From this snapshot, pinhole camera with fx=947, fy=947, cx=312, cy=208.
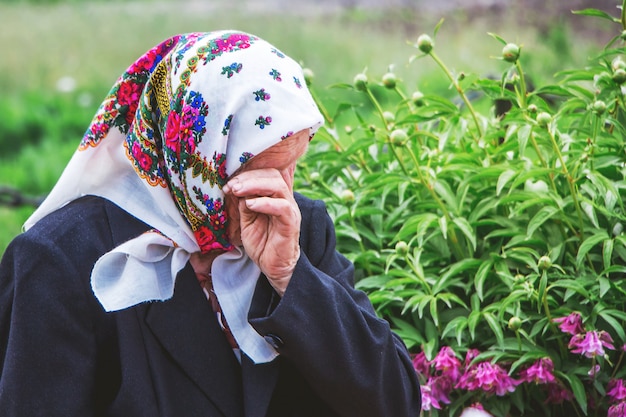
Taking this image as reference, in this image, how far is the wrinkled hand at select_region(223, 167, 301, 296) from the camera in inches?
71.2

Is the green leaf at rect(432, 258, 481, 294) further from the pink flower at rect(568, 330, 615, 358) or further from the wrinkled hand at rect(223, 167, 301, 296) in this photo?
the wrinkled hand at rect(223, 167, 301, 296)

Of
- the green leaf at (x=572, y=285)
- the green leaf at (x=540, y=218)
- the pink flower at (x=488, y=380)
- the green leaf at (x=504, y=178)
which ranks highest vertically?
the green leaf at (x=504, y=178)

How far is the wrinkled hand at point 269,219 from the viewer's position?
1.81 metres

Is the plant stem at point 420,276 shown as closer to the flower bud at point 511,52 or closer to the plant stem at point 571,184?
the plant stem at point 571,184

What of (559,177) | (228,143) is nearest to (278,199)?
(228,143)

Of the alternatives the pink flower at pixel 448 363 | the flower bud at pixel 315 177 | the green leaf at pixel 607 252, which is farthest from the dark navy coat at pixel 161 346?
the flower bud at pixel 315 177

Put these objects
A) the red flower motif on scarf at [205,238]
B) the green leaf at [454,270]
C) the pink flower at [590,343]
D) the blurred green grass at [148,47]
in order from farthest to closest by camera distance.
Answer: the blurred green grass at [148,47]
the green leaf at [454,270]
the pink flower at [590,343]
the red flower motif on scarf at [205,238]

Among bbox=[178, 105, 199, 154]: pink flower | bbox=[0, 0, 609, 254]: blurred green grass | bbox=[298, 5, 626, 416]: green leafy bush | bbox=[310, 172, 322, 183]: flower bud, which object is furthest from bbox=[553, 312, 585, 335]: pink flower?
bbox=[0, 0, 609, 254]: blurred green grass

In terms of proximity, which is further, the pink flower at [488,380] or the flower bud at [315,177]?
the flower bud at [315,177]

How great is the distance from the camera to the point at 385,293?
244 centimetres

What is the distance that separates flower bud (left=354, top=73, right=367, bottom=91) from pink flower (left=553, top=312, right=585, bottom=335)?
2.64 feet

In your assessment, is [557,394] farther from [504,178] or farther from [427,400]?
[504,178]

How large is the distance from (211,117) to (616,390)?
119 centimetres

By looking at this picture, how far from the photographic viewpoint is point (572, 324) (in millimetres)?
2275
